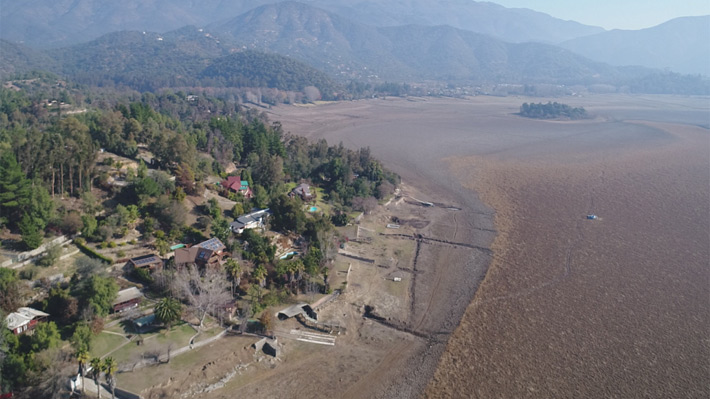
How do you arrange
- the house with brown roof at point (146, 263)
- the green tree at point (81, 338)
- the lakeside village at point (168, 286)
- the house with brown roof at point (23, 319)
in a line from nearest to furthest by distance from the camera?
the green tree at point (81, 338)
the house with brown roof at point (23, 319)
the lakeside village at point (168, 286)
the house with brown roof at point (146, 263)

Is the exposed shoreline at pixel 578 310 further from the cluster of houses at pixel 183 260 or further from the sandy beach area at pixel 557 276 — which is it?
the cluster of houses at pixel 183 260

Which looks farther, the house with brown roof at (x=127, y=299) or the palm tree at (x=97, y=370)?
the house with brown roof at (x=127, y=299)

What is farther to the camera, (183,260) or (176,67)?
(176,67)

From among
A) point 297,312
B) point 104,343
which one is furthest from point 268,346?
point 104,343

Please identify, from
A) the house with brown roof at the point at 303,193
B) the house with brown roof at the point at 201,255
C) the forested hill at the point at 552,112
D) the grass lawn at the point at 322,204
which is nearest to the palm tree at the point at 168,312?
the house with brown roof at the point at 201,255

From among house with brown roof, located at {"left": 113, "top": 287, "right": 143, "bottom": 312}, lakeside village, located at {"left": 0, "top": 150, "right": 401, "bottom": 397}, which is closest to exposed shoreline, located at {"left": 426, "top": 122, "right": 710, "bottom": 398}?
lakeside village, located at {"left": 0, "top": 150, "right": 401, "bottom": 397}

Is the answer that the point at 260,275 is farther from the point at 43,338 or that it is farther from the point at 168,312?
the point at 43,338
